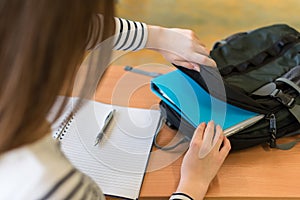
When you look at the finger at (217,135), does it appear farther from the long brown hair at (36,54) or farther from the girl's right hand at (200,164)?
the long brown hair at (36,54)

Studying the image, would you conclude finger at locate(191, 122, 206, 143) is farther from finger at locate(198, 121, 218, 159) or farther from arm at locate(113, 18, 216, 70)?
arm at locate(113, 18, 216, 70)

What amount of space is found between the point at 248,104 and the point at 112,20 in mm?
429

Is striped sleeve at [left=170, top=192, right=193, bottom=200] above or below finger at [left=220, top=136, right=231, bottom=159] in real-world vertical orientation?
below

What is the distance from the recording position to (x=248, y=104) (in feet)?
2.88

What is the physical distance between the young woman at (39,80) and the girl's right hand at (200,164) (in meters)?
0.24

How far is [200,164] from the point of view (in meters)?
0.82

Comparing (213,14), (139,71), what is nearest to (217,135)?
(139,71)

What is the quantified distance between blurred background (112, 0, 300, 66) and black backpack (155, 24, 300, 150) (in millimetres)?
696

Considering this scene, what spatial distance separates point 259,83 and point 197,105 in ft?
0.48

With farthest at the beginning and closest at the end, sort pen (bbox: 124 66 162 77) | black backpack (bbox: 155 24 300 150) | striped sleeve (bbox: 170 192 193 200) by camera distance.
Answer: pen (bbox: 124 66 162 77) → black backpack (bbox: 155 24 300 150) → striped sleeve (bbox: 170 192 193 200)

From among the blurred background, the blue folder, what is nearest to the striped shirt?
the blue folder

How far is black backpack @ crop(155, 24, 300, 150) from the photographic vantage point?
0.88 meters

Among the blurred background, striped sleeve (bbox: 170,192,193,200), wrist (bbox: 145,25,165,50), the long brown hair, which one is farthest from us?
the blurred background

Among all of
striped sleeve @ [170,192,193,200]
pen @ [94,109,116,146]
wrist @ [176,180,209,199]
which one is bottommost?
pen @ [94,109,116,146]
